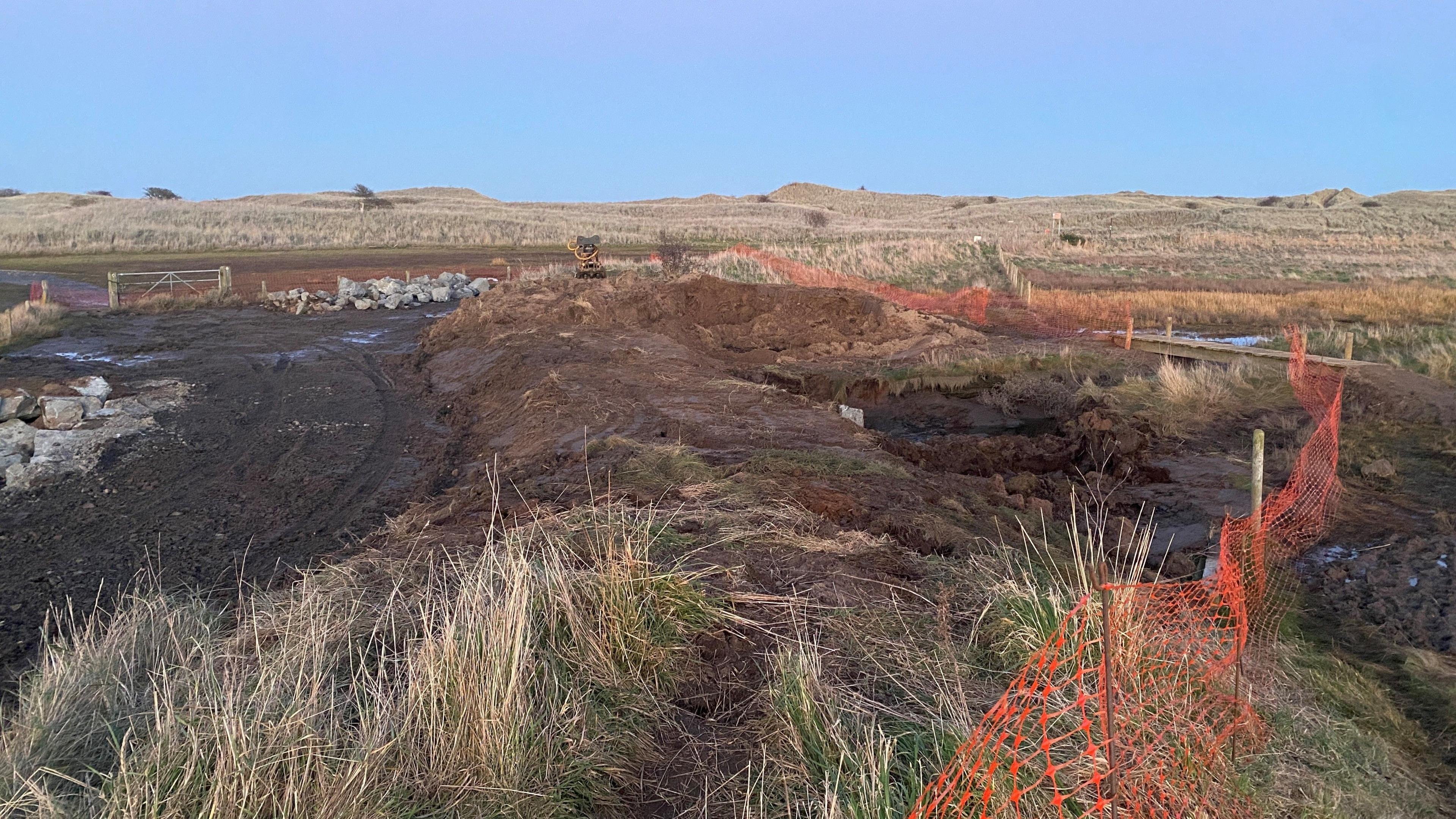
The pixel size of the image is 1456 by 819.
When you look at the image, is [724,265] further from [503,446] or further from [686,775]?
[686,775]

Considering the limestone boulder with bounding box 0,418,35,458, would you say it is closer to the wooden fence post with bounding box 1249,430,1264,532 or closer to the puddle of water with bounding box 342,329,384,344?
the puddle of water with bounding box 342,329,384,344

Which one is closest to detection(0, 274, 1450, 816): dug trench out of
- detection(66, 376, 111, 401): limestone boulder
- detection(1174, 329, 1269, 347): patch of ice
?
detection(66, 376, 111, 401): limestone boulder

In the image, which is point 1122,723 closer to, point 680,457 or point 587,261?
point 680,457

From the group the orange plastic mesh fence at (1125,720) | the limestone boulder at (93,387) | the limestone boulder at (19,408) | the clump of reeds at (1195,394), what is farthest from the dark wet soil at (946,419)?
the limestone boulder at (19,408)

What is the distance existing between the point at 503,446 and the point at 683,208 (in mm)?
84341

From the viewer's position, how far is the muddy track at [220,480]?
752 cm

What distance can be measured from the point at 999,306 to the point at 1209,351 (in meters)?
9.34

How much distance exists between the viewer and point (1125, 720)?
3975mm

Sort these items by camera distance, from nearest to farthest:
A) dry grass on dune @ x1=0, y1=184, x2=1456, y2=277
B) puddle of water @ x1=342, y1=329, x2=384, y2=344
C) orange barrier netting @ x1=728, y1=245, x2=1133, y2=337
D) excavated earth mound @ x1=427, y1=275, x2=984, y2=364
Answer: excavated earth mound @ x1=427, y1=275, x2=984, y2=364 < puddle of water @ x1=342, y1=329, x2=384, y2=344 < orange barrier netting @ x1=728, y1=245, x2=1133, y2=337 < dry grass on dune @ x1=0, y1=184, x2=1456, y2=277

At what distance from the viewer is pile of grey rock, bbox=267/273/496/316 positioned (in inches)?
1035

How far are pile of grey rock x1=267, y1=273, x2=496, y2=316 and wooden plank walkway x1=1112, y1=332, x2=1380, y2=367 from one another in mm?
16400

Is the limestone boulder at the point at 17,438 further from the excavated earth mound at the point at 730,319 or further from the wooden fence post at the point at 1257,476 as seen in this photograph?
the wooden fence post at the point at 1257,476

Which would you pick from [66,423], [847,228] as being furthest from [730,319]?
[847,228]

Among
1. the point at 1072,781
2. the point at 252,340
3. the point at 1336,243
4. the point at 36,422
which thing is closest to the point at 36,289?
the point at 252,340
